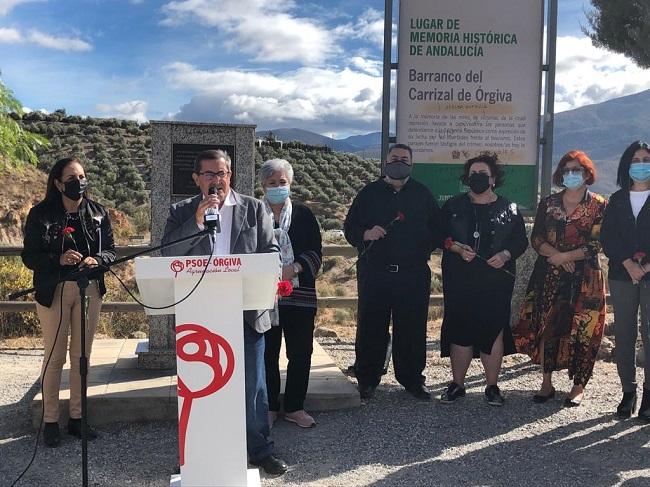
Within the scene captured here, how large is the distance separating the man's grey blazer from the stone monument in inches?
62.5

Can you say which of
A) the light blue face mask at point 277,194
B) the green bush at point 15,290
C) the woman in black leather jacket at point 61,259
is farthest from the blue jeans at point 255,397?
the green bush at point 15,290

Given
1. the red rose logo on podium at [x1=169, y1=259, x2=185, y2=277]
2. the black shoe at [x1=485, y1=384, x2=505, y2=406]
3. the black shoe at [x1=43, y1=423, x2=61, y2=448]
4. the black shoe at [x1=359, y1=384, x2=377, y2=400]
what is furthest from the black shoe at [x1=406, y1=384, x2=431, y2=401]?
the red rose logo on podium at [x1=169, y1=259, x2=185, y2=277]

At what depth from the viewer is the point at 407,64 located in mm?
6336

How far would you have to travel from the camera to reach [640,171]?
491cm

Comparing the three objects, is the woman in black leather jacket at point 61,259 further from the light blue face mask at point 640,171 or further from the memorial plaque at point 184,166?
the light blue face mask at point 640,171

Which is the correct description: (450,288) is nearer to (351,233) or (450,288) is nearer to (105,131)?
(351,233)

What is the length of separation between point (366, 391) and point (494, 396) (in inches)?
42.4

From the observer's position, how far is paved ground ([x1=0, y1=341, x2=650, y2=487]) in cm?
400

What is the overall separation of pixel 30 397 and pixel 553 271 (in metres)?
4.57

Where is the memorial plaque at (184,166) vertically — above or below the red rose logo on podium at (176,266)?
above

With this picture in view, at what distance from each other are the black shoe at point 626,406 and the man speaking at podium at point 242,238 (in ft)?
9.23

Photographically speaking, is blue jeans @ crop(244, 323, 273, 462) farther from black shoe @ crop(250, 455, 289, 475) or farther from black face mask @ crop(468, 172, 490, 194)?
black face mask @ crop(468, 172, 490, 194)

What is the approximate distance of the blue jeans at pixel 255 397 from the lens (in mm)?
3762

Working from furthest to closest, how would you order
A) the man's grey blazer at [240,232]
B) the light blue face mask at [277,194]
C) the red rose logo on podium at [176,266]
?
the light blue face mask at [277,194], the man's grey blazer at [240,232], the red rose logo on podium at [176,266]
